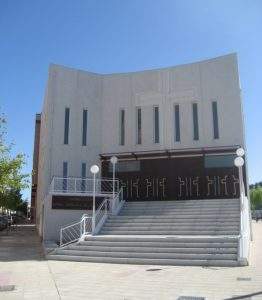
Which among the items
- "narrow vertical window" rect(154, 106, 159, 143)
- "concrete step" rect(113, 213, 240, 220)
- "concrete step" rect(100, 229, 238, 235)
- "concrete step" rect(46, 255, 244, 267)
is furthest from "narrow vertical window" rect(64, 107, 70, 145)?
"concrete step" rect(46, 255, 244, 267)

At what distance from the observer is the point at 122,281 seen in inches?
414

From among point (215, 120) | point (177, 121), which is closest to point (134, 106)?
point (177, 121)

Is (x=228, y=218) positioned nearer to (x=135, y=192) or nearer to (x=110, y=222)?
(x=110, y=222)

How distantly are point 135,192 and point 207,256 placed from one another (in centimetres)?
1200

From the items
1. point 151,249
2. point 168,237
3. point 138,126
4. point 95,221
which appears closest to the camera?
point 151,249

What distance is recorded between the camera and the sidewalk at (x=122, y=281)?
28.9 feet

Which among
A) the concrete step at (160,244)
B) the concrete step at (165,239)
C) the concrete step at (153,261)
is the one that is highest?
the concrete step at (165,239)

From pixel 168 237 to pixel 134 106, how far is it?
1331 cm

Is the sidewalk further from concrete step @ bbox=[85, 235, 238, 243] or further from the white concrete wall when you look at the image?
the white concrete wall

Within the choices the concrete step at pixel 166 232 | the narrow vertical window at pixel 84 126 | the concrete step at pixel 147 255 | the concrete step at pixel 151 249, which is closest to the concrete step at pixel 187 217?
the concrete step at pixel 166 232

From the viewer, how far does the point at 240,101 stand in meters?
24.5

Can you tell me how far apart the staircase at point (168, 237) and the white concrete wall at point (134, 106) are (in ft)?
19.8

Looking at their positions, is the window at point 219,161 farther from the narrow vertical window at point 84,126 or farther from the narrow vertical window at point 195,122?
the narrow vertical window at point 84,126

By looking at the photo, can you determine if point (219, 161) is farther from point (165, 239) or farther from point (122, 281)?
point (122, 281)
